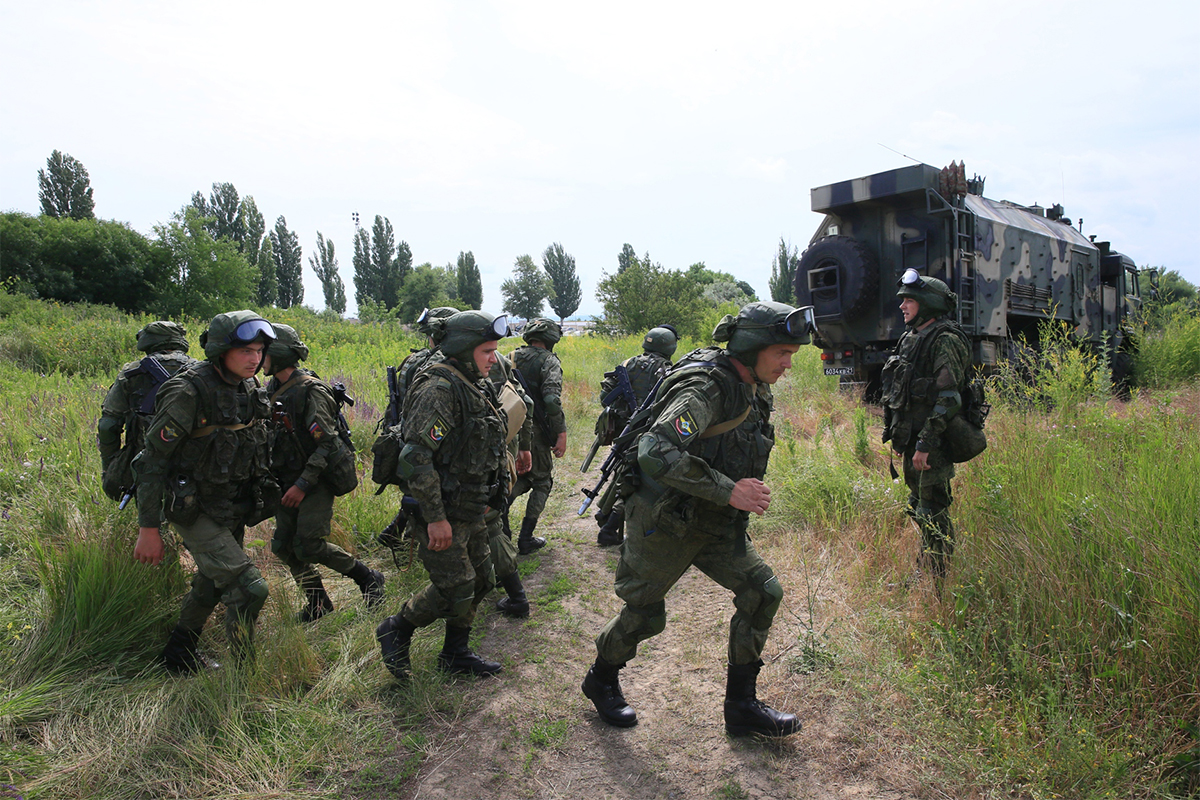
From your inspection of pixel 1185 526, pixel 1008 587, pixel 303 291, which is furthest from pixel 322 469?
pixel 303 291

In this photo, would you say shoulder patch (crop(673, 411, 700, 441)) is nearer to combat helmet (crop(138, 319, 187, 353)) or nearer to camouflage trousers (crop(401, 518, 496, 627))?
camouflage trousers (crop(401, 518, 496, 627))

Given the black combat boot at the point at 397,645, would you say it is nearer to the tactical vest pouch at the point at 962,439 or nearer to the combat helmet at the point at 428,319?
the combat helmet at the point at 428,319

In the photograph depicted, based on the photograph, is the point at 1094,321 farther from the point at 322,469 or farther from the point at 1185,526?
the point at 322,469

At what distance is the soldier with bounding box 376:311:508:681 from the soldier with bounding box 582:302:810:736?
2.68ft

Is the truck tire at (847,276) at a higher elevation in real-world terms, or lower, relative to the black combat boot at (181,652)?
higher

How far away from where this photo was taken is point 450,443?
3.22 metres

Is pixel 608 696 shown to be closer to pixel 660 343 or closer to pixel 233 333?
pixel 233 333

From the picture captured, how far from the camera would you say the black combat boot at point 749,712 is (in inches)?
109

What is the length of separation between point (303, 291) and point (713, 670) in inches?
1945

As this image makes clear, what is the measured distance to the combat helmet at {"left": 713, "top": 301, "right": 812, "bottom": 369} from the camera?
263cm

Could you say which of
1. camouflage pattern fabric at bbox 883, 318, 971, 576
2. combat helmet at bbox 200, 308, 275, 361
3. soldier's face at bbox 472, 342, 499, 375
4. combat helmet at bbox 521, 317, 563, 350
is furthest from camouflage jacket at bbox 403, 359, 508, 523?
camouflage pattern fabric at bbox 883, 318, 971, 576

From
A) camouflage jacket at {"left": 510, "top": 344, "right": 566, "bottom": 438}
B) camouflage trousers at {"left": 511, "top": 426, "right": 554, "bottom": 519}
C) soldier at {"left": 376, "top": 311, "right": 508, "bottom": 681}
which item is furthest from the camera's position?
camouflage trousers at {"left": 511, "top": 426, "right": 554, "bottom": 519}


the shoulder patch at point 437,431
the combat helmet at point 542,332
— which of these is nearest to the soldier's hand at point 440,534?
the shoulder patch at point 437,431

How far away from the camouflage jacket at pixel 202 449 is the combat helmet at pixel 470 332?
1057mm
